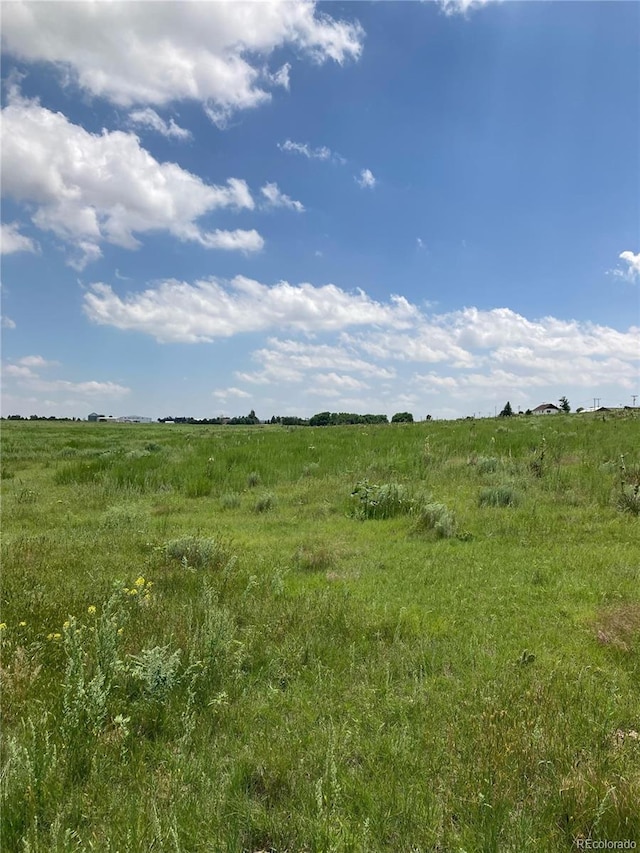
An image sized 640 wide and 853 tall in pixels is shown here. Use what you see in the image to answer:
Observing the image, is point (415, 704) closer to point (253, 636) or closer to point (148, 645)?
point (253, 636)

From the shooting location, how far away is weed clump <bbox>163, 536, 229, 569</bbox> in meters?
7.00

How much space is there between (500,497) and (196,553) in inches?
244

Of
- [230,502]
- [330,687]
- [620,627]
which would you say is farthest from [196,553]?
[620,627]

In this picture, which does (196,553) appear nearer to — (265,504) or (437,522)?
(437,522)

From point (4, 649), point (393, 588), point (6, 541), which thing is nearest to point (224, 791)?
point (4, 649)

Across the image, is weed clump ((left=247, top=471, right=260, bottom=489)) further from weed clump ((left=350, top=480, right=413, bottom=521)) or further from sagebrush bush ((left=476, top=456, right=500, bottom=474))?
sagebrush bush ((left=476, top=456, right=500, bottom=474))

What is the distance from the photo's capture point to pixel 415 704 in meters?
3.55

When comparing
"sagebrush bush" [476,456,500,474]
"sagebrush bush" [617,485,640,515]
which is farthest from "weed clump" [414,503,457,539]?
"sagebrush bush" [476,456,500,474]

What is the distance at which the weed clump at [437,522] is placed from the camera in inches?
324

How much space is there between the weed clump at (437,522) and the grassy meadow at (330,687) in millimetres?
57

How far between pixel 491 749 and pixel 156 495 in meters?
12.3

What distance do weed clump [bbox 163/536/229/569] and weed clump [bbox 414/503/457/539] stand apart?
346 centimetres

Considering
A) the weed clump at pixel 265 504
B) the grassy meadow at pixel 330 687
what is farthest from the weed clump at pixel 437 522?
the weed clump at pixel 265 504

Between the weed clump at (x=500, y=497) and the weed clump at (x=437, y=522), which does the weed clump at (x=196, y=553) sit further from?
the weed clump at (x=500, y=497)
